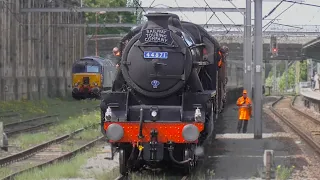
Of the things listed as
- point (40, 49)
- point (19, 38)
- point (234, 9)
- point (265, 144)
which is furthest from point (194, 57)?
point (40, 49)

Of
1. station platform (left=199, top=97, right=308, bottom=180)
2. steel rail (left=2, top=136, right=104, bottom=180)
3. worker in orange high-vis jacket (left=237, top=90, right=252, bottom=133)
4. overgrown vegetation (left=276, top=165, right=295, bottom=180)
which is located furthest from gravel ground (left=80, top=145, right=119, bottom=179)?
worker in orange high-vis jacket (left=237, top=90, right=252, bottom=133)

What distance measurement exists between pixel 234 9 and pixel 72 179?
2132 centimetres

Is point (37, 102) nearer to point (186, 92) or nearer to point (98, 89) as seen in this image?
point (98, 89)

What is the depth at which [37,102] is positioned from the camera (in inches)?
1543

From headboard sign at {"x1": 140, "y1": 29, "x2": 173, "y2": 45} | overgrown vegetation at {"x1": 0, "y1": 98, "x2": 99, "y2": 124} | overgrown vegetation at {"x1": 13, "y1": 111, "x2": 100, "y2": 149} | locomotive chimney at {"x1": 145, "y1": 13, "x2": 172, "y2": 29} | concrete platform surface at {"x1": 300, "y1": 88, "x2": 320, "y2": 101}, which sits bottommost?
overgrown vegetation at {"x1": 13, "y1": 111, "x2": 100, "y2": 149}

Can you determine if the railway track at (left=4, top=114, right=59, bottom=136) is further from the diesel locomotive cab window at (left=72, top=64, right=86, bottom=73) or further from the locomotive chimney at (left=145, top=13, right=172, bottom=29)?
the diesel locomotive cab window at (left=72, top=64, right=86, bottom=73)

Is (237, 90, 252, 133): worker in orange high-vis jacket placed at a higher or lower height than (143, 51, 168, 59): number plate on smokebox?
lower

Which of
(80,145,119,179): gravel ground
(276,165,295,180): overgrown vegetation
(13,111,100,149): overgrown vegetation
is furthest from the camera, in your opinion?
(13,111,100,149): overgrown vegetation

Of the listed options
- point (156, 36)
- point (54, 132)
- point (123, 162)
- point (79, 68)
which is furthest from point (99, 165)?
point (79, 68)

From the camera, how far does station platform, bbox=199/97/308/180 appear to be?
13156 millimetres

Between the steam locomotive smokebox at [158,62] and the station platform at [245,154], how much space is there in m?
2.12

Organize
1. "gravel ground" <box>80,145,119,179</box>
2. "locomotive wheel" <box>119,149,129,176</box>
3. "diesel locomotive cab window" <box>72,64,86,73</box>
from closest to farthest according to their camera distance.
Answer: "locomotive wheel" <box>119,149,129,176</box>
"gravel ground" <box>80,145,119,179</box>
"diesel locomotive cab window" <box>72,64,86,73</box>

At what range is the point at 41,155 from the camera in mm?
15992

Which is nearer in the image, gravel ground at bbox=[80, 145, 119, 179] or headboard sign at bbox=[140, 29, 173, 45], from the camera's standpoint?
headboard sign at bbox=[140, 29, 173, 45]
